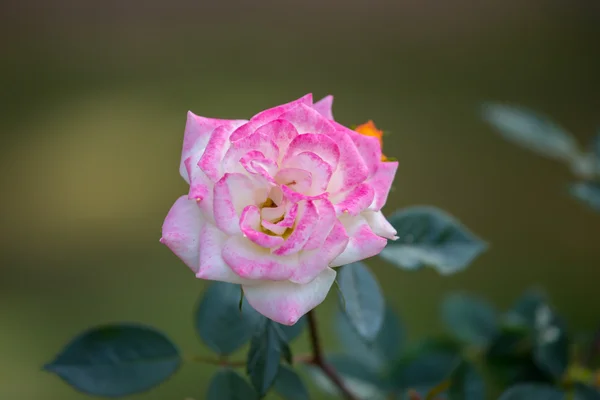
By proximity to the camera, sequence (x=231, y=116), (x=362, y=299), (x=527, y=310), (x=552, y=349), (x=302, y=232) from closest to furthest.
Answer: (x=302, y=232), (x=362, y=299), (x=552, y=349), (x=527, y=310), (x=231, y=116)

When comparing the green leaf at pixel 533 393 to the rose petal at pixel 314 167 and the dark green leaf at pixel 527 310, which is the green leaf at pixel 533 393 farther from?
the rose petal at pixel 314 167

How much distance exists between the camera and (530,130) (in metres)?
0.65

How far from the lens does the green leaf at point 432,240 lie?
1.52 feet

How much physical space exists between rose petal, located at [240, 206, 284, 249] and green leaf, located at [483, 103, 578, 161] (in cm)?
38

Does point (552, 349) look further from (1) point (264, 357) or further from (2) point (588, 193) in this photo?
(1) point (264, 357)

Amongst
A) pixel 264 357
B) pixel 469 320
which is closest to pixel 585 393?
pixel 469 320

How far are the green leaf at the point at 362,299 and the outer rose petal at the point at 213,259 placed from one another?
0.11 m

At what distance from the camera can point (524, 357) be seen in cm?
61

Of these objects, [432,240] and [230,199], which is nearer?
[230,199]

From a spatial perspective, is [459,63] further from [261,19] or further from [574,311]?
[574,311]

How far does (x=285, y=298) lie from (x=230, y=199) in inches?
2.4

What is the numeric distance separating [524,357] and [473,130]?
112cm

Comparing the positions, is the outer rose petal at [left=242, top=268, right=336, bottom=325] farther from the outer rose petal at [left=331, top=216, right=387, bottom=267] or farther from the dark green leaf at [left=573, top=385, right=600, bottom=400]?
the dark green leaf at [left=573, top=385, right=600, bottom=400]

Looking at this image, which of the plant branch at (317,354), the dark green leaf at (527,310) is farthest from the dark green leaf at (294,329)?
the dark green leaf at (527,310)
